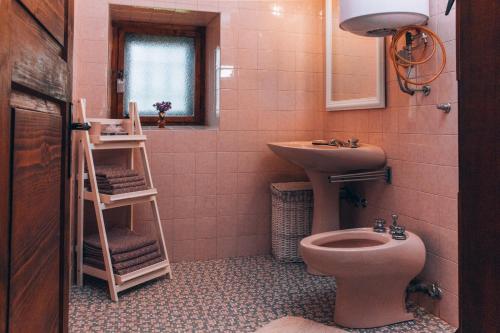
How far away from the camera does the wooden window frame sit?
330 cm

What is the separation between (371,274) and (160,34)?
96.2 inches

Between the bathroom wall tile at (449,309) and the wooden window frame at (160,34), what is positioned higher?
the wooden window frame at (160,34)

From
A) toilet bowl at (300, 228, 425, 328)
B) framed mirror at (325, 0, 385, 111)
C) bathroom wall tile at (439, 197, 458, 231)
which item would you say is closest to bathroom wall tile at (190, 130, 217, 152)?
framed mirror at (325, 0, 385, 111)

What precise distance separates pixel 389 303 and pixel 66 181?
169 centimetres

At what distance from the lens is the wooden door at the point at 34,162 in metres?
0.51

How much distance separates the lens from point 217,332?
6.62 ft

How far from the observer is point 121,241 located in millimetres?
2592

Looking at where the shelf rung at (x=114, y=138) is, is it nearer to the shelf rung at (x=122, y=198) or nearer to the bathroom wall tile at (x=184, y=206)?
the shelf rung at (x=122, y=198)

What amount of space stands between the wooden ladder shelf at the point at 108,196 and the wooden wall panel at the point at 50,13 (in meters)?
1.72

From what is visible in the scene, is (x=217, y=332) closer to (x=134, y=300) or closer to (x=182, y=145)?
(x=134, y=300)

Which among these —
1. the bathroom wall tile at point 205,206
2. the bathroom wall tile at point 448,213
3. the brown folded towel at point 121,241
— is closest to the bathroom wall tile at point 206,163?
the bathroom wall tile at point 205,206

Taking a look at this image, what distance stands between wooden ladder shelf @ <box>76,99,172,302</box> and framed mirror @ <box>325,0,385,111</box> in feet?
4.53

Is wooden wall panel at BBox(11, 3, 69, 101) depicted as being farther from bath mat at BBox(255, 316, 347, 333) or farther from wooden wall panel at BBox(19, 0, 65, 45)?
bath mat at BBox(255, 316, 347, 333)

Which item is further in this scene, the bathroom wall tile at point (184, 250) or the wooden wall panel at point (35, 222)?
the bathroom wall tile at point (184, 250)
